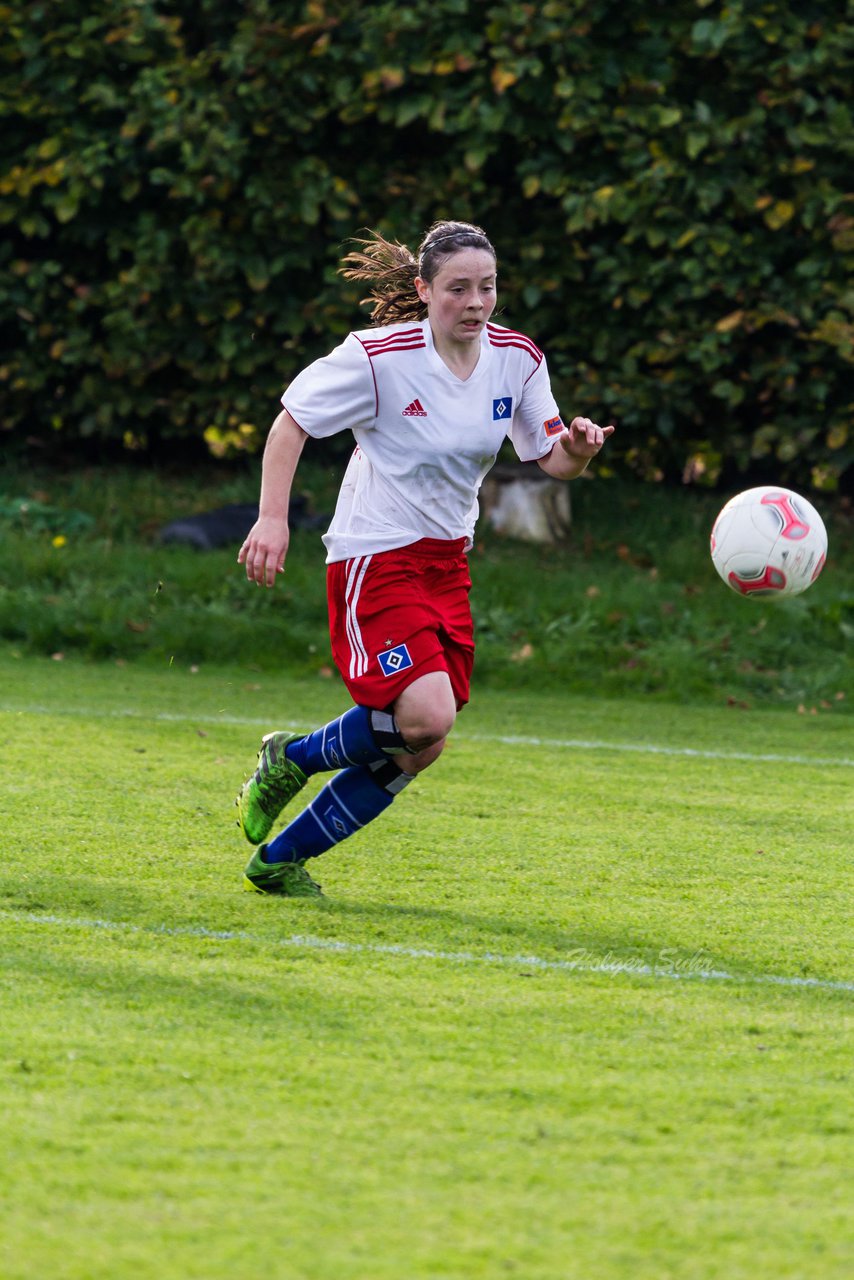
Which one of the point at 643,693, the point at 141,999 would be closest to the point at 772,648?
the point at 643,693

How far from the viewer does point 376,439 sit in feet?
16.6

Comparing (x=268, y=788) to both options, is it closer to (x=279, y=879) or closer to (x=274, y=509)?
(x=279, y=879)

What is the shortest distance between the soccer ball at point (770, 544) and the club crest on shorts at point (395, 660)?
1.26 m

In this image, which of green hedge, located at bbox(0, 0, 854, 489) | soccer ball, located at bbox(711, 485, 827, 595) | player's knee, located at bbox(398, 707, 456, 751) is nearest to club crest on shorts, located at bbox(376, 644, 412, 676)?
player's knee, located at bbox(398, 707, 456, 751)

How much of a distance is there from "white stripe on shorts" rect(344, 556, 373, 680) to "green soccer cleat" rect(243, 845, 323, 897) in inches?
24.4

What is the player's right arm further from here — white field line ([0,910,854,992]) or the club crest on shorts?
white field line ([0,910,854,992])

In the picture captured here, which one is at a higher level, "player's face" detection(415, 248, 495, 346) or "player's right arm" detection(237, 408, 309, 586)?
"player's face" detection(415, 248, 495, 346)

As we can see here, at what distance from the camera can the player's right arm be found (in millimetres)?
4707

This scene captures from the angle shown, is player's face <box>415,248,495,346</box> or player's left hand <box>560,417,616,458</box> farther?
player's left hand <box>560,417,616,458</box>

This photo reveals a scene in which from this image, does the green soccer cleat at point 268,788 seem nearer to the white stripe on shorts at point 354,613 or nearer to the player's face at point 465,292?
the white stripe on shorts at point 354,613

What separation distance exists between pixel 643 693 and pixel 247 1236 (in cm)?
728

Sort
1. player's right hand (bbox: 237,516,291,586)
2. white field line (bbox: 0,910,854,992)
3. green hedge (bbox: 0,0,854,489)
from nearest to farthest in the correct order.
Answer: white field line (bbox: 0,910,854,992)
player's right hand (bbox: 237,516,291,586)
green hedge (bbox: 0,0,854,489)

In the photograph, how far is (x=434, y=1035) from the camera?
374cm

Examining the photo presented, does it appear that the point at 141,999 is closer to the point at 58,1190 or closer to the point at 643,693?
the point at 58,1190
